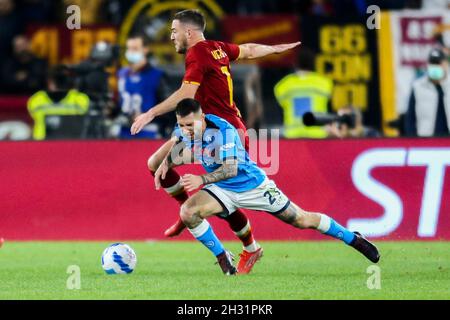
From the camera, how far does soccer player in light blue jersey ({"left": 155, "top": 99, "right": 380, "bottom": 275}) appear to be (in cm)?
1211

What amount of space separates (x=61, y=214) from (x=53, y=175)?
1.45 ft

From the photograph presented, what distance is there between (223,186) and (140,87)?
605 centimetres

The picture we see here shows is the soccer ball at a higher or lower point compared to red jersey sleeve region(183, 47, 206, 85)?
lower

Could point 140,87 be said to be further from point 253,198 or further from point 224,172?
point 224,172

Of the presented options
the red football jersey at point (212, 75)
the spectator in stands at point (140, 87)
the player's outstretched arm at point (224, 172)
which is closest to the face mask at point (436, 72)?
the spectator in stands at point (140, 87)

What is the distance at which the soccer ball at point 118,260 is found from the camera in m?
12.7

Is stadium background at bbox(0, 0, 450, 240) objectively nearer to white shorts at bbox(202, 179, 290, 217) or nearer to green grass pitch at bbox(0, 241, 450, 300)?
green grass pitch at bbox(0, 241, 450, 300)

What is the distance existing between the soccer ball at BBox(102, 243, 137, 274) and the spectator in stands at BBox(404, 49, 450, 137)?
224 inches

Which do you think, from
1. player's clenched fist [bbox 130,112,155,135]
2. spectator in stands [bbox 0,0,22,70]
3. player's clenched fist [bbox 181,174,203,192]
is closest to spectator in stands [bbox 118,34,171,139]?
spectator in stands [bbox 0,0,22,70]

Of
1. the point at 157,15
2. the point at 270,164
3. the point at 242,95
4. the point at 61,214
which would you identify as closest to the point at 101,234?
the point at 61,214

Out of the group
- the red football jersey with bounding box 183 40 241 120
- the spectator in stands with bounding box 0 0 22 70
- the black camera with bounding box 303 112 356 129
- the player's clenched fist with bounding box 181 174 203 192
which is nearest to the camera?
the player's clenched fist with bounding box 181 174 203 192

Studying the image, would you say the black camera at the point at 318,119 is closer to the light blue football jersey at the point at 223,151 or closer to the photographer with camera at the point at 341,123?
the photographer with camera at the point at 341,123
